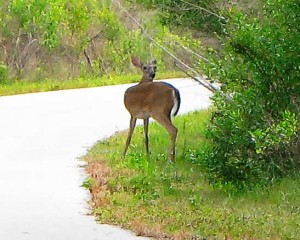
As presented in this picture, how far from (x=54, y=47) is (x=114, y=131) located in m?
14.4

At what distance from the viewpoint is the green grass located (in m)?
23.8

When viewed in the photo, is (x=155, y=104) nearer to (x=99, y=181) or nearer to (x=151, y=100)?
(x=151, y=100)

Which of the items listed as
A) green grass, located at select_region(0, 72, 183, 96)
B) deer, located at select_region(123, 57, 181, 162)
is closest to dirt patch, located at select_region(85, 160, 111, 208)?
deer, located at select_region(123, 57, 181, 162)

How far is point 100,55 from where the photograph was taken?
3253 centimetres

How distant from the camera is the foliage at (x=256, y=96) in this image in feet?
29.5

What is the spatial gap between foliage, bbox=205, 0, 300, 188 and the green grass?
44.1ft

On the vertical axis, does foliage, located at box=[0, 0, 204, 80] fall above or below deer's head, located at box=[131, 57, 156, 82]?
below

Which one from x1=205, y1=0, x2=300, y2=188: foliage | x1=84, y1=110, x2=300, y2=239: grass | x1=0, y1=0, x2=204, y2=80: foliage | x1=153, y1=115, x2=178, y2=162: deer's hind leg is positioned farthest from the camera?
x1=0, y1=0, x2=204, y2=80: foliage

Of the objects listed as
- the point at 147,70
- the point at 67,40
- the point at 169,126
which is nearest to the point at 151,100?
the point at 169,126

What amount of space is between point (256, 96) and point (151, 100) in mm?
3206

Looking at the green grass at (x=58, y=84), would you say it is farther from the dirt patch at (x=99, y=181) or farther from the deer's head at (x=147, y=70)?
the dirt patch at (x=99, y=181)

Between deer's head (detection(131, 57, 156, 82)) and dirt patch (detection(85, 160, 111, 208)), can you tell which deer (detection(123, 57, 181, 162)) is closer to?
deer's head (detection(131, 57, 156, 82))

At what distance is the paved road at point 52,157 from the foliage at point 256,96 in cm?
172

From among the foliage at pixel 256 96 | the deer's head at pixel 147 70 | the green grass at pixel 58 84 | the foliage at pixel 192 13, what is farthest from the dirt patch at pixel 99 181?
the green grass at pixel 58 84
